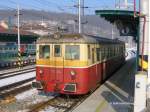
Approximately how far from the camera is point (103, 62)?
62.8 ft

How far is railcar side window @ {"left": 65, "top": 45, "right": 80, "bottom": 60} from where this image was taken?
14.7 m

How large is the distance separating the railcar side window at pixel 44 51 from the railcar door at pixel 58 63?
34cm

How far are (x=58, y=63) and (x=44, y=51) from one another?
95 cm

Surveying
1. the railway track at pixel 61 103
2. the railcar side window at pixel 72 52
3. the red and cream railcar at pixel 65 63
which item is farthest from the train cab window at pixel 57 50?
the railway track at pixel 61 103

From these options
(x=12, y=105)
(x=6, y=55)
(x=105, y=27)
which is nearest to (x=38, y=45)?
(x=12, y=105)

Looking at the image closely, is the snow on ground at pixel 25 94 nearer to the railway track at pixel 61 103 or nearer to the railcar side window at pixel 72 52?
the railway track at pixel 61 103

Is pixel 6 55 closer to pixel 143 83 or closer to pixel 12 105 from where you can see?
pixel 12 105

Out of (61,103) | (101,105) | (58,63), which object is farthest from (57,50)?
(101,105)

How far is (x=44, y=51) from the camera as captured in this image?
15539 millimetres

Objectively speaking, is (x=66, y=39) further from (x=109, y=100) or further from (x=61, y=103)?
(x=109, y=100)

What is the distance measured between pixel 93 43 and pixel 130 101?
318 cm

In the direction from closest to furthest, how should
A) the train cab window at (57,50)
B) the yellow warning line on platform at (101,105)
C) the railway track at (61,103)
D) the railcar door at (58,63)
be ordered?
the yellow warning line on platform at (101,105) → the railway track at (61,103) → the railcar door at (58,63) → the train cab window at (57,50)

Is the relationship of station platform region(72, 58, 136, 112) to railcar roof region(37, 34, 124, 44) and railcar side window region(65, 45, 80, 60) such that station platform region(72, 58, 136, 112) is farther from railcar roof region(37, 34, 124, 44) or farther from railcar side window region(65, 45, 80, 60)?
railcar roof region(37, 34, 124, 44)

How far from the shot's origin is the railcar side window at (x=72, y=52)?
1472 cm
